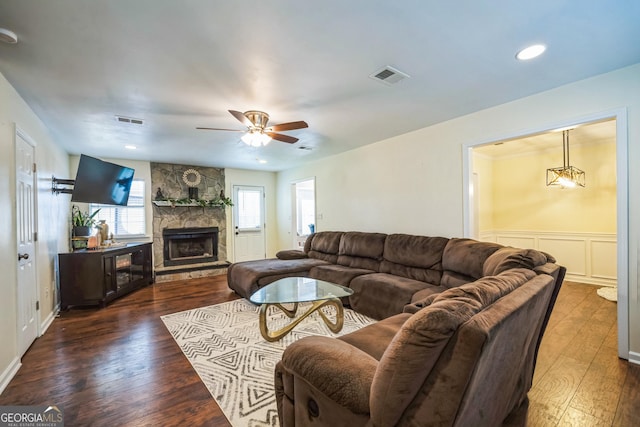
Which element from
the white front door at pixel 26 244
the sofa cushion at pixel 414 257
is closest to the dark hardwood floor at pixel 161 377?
the white front door at pixel 26 244

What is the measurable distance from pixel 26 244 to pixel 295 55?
319 cm

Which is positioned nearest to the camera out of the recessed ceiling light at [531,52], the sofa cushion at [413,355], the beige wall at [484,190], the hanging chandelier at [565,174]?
the sofa cushion at [413,355]

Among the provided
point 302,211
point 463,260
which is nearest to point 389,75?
point 463,260

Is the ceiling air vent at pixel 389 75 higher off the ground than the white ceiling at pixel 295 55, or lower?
lower

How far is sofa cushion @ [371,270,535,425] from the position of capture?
0.92 metres

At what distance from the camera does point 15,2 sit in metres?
1.54

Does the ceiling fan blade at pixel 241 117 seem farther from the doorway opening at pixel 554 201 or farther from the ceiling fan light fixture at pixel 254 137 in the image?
the doorway opening at pixel 554 201

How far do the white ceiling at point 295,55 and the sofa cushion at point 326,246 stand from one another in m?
2.20

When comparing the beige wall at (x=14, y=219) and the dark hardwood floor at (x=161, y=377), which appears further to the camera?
the beige wall at (x=14, y=219)

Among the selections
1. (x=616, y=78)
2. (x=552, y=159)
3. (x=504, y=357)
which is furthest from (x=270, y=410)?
(x=552, y=159)

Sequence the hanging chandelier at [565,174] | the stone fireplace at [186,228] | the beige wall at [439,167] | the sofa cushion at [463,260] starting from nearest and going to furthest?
the beige wall at [439,167], the sofa cushion at [463,260], the hanging chandelier at [565,174], the stone fireplace at [186,228]

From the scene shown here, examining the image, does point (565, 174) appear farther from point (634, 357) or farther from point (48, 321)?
point (48, 321)

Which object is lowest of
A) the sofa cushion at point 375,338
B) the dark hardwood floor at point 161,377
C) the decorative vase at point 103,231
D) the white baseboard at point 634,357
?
the dark hardwood floor at point 161,377

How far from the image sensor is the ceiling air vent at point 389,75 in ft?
7.59
